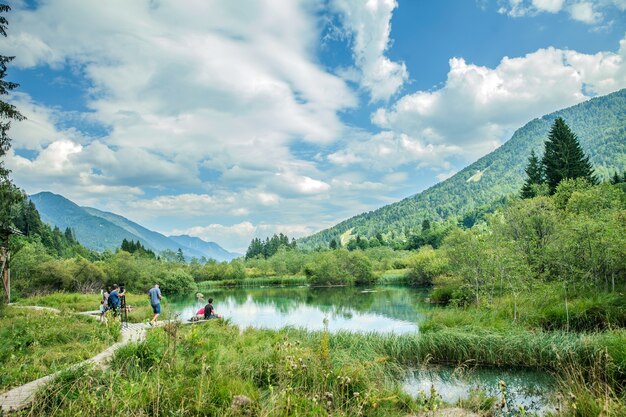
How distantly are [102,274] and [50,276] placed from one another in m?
7.62

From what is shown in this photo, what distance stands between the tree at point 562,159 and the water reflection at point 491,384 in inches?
1721

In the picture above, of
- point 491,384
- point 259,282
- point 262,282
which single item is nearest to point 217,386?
point 491,384

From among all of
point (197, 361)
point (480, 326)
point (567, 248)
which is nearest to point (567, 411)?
point (197, 361)

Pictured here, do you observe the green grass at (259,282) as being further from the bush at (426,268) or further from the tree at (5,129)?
the tree at (5,129)

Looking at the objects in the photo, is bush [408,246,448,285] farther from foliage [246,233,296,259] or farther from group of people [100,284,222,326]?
Result: foliage [246,233,296,259]

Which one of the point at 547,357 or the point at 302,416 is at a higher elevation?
the point at 302,416

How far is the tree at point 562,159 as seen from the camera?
48500 millimetres

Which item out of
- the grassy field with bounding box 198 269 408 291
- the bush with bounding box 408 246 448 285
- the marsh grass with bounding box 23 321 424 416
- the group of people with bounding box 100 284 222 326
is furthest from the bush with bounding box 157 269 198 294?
the marsh grass with bounding box 23 321 424 416

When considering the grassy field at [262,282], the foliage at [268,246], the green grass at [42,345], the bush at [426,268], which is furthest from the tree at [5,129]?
the foliage at [268,246]

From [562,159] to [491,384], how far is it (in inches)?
1867

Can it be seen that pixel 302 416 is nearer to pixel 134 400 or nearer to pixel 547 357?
pixel 134 400

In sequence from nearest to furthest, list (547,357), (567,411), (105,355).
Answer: (567,411) < (105,355) < (547,357)

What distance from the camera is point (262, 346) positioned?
13.0m

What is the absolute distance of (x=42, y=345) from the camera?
11914 mm
